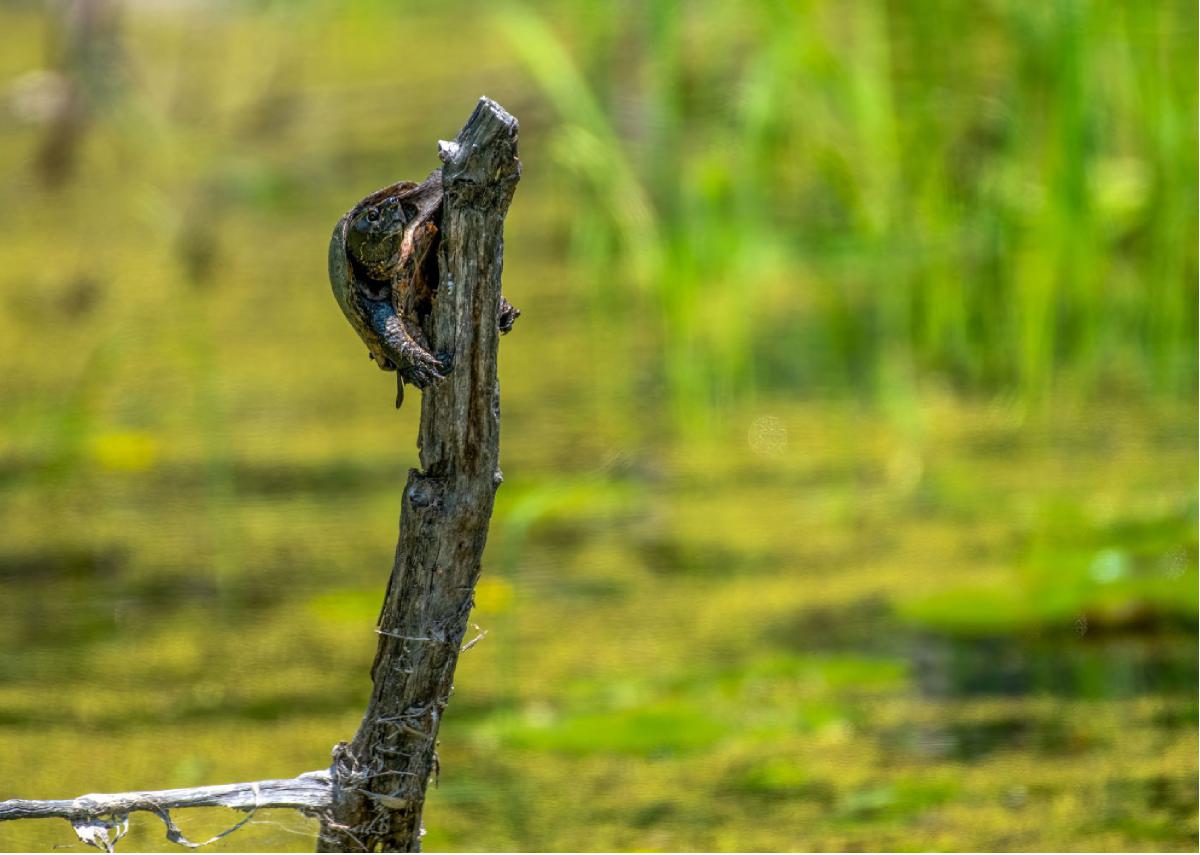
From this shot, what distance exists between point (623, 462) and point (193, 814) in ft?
3.83

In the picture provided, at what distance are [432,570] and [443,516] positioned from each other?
38 millimetres

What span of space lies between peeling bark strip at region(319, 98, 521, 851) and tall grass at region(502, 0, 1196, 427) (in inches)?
57.7

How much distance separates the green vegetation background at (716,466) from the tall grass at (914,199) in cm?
1

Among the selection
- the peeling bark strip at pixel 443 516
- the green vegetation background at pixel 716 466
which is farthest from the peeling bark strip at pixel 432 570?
the green vegetation background at pixel 716 466

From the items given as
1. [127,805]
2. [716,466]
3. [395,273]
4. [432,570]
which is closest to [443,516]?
[432,570]

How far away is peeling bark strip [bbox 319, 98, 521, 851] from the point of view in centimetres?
115

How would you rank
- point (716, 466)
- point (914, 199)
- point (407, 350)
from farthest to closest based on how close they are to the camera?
point (914, 199) → point (716, 466) → point (407, 350)

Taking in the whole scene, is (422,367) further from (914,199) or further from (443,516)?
(914,199)

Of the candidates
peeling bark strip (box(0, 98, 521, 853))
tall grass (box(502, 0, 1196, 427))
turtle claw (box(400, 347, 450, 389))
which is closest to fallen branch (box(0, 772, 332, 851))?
peeling bark strip (box(0, 98, 521, 853))

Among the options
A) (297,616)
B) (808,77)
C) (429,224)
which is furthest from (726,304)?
(429,224)

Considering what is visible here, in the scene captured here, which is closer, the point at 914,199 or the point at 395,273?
the point at 395,273

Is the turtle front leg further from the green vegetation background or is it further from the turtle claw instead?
the green vegetation background

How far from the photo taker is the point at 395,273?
1.17 m

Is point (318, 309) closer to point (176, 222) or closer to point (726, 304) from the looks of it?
point (176, 222)
